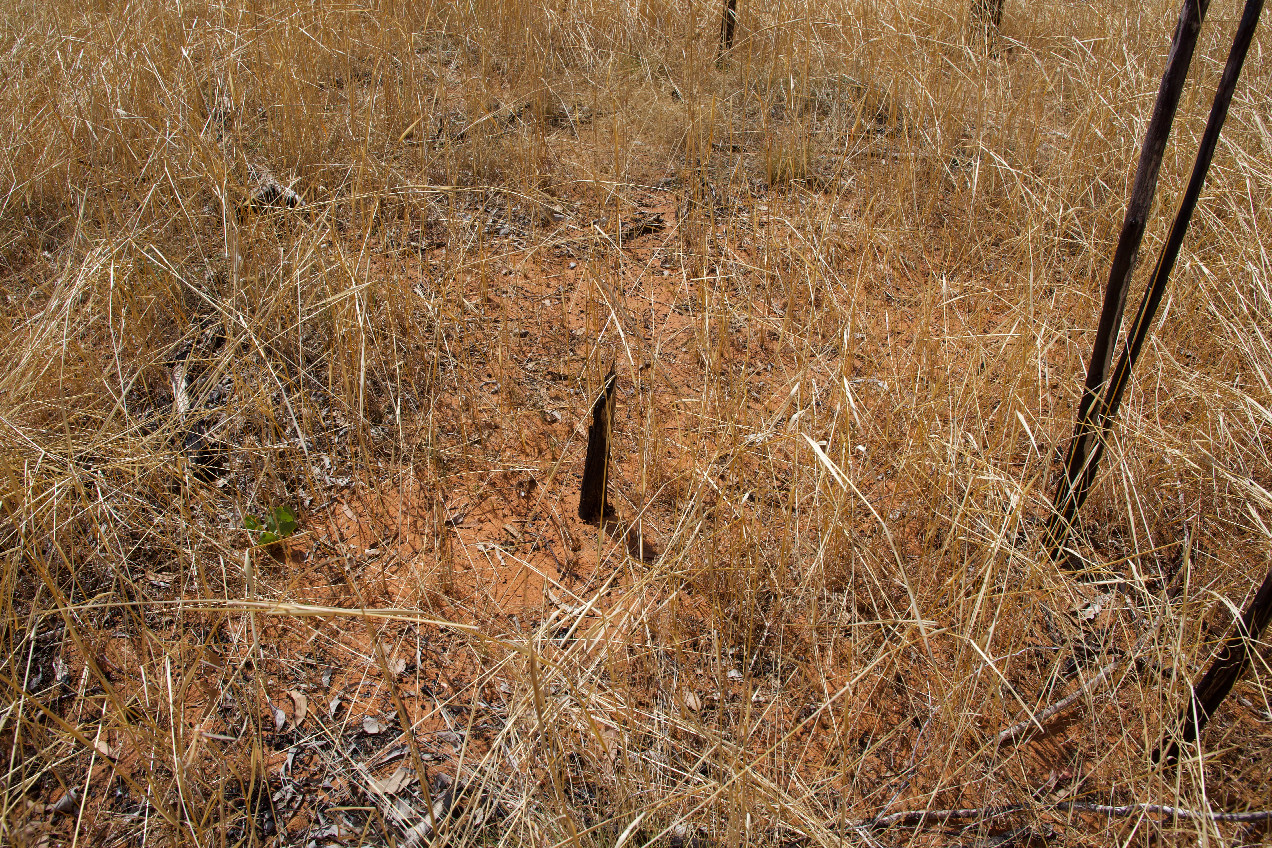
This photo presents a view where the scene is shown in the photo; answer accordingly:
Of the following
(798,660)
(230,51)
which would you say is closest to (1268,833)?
(798,660)

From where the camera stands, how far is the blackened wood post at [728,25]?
3.73 metres

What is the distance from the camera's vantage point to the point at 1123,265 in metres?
1.65

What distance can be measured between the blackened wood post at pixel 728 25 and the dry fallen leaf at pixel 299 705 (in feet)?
10.7

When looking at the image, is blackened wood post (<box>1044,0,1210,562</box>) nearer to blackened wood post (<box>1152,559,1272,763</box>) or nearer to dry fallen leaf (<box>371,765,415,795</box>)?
blackened wood post (<box>1152,559,1272,763</box>)

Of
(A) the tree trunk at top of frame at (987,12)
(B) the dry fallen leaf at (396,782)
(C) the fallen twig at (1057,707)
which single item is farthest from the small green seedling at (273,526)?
(A) the tree trunk at top of frame at (987,12)

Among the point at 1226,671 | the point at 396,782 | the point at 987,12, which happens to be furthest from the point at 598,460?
the point at 987,12

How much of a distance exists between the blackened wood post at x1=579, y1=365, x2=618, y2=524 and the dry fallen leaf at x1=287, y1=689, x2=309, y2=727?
0.77 m

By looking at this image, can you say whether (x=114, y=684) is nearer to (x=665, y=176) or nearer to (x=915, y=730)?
(x=915, y=730)

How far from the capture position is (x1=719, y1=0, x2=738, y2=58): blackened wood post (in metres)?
3.73

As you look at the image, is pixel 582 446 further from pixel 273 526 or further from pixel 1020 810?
pixel 1020 810

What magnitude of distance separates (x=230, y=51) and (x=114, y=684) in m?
2.64

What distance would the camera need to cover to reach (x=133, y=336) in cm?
237

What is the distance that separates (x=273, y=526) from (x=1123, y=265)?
211 cm

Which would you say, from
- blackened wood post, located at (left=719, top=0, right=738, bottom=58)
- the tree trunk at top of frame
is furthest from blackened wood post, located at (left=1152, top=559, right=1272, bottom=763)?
the tree trunk at top of frame
